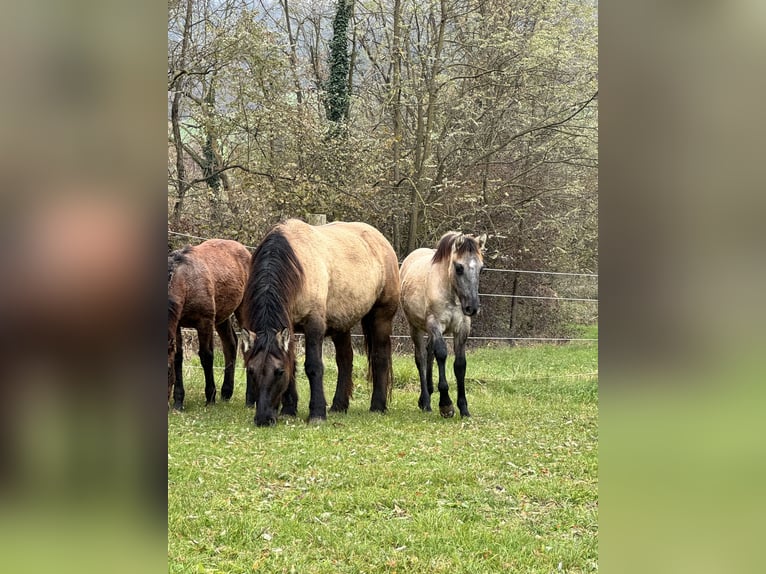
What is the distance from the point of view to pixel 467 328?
7.74 m

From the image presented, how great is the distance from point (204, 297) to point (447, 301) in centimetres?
276

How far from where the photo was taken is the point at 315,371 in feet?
22.8

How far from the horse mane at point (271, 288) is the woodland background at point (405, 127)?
611cm

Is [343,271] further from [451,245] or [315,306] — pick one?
[451,245]

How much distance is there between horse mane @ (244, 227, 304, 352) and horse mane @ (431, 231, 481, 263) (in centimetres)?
174

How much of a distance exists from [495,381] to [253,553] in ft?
26.2

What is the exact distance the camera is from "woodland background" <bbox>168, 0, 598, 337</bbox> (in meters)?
13.3

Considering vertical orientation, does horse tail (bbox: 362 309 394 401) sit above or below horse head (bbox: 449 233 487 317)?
below

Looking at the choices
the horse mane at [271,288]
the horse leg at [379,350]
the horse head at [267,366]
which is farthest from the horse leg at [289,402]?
the horse leg at [379,350]

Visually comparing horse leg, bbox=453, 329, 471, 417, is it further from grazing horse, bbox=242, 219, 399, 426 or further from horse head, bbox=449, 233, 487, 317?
grazing horse, bbox=242, 219, 399, 426

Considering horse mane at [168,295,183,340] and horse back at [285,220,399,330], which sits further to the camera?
horse mane at [168,295,183,340]
